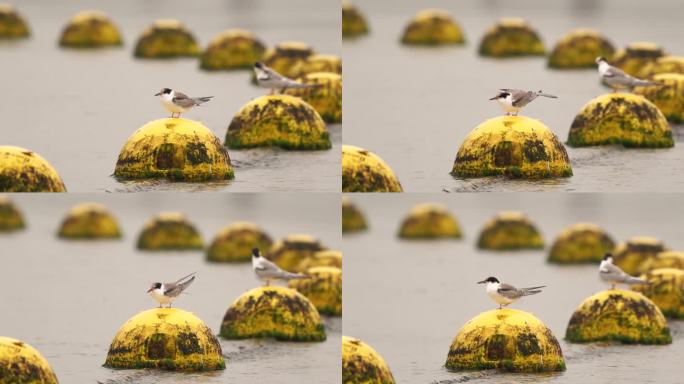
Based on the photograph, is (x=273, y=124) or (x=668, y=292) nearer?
(x=668, y=292)

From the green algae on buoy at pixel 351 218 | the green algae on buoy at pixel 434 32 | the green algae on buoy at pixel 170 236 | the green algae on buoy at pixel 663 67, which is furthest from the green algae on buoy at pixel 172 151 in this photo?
the green algae on buoy at pixel 434 32

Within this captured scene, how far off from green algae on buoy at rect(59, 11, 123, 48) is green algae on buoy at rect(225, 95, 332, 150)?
30320mm

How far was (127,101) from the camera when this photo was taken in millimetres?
63594

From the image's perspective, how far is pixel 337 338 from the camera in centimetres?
4738

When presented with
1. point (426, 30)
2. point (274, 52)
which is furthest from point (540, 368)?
point (426, 30)

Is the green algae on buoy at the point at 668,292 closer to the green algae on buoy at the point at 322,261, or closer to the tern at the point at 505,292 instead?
the green algae on buoy at the point at 322,261

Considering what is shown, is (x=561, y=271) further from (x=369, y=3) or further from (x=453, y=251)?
(x=369, y=3)

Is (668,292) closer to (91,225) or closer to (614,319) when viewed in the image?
(614,319)

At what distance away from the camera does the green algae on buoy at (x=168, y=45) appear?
7669 cm

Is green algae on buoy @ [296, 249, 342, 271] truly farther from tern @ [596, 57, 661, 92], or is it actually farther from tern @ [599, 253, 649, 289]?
tern @ [599, 253, 649, 289]

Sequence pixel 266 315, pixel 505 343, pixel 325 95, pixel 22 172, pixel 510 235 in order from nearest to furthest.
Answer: pixel 505 343, pixel 22 172, pixel 266 315, pixel 325 95, pixel 510 235

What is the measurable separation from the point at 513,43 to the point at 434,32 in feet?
23.6

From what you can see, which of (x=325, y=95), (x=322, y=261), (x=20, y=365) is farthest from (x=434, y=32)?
(x=20, y=365)

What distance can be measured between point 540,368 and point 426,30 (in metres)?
45.1
